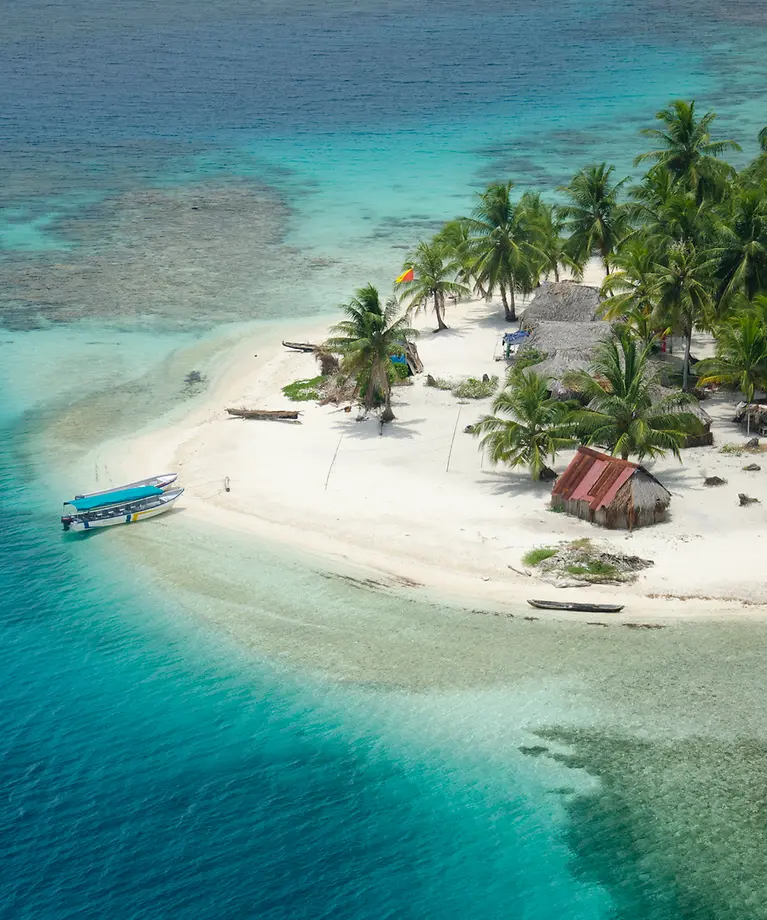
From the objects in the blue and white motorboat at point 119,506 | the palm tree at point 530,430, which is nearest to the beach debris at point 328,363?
the palm tree at point 530,430

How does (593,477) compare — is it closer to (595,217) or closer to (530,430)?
(530,430)

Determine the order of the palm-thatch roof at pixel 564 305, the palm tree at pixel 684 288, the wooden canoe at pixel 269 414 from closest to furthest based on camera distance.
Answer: the palm tree at pixel 684 288, the wooden canoe at pixel 269 414, the palm-thatch roof at pixel 564 305

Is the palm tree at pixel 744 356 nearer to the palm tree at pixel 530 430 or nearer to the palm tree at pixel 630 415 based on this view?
the palm tree at pixel 630 415

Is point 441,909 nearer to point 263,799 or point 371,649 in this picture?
point 263,799

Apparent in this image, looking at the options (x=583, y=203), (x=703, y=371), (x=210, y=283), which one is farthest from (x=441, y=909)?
(x=210, y=283)

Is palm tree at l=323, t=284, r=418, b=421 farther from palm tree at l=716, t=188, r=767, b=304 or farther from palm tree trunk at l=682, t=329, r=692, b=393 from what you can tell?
palm tree at l=716, t=188, r=767, b=304

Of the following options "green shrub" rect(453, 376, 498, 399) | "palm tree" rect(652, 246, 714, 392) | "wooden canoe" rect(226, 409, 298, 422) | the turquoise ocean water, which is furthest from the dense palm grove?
the turquoise ocean water

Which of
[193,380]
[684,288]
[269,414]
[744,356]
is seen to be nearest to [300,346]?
[193,380]
